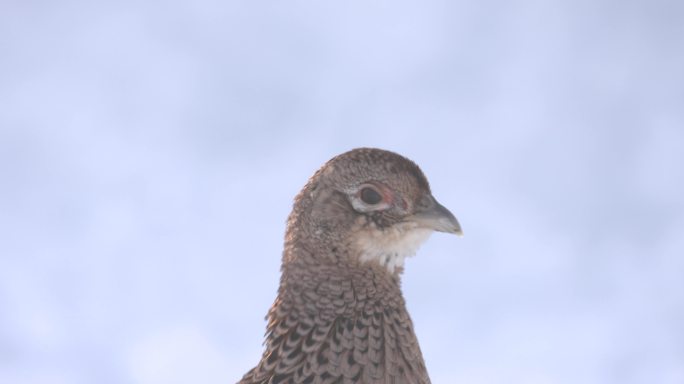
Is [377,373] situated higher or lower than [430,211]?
lower

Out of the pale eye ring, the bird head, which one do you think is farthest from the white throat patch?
Result: the pale eye ring

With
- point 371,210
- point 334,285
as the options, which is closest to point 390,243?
point 371,210

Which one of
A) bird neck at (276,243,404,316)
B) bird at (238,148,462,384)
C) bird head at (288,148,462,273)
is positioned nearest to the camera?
bird at (238,148,462,384)

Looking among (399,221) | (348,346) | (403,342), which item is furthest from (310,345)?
(399,221)

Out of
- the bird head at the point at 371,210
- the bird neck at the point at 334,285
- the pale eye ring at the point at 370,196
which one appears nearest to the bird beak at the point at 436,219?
the bird head at the point at 371,210

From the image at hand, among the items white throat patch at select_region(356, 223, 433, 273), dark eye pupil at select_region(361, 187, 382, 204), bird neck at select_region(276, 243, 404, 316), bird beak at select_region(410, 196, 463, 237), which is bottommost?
bird neck at select_region(276, 243, 404, 316)

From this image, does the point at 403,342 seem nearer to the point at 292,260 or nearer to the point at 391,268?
the point at 391,268

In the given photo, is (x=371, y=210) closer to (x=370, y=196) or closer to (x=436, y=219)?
(x=370, y=196)

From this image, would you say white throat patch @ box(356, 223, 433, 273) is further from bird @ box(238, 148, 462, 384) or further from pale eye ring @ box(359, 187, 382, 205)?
pale eye ring @ box(359, 187, 382, 205)
